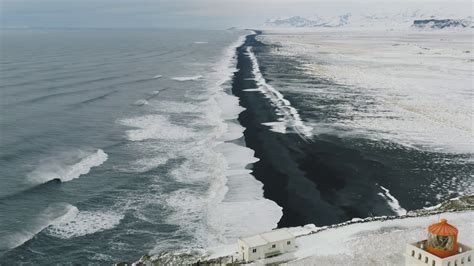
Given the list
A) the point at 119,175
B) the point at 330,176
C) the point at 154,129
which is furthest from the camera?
the point at 154,129

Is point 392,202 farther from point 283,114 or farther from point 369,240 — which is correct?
point 283,114

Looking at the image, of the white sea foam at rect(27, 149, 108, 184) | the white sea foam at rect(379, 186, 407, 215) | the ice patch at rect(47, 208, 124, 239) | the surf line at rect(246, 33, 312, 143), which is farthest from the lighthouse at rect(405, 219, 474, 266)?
the surf line at rect(246, 33, 312, 143)

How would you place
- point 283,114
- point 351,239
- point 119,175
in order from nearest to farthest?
point 351,239 < point 119,175 < point 283,114

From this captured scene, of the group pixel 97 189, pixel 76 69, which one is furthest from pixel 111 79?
pixel 97 189

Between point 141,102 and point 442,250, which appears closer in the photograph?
point 442,250

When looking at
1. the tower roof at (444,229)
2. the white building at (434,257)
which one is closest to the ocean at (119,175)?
the white building at (434,257)

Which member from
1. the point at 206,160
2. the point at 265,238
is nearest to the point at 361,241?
the point at 265,238
